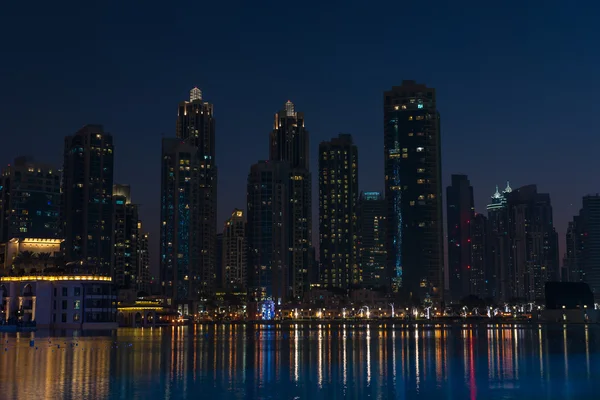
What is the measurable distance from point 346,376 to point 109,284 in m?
119

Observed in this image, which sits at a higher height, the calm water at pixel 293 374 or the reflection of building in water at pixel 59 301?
the reflection of building in water at pixel 59 301

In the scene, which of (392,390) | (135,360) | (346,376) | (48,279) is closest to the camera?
(392,390)

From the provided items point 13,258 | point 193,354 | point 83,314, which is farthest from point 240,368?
point 13,258

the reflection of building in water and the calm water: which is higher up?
the reflection of building in water

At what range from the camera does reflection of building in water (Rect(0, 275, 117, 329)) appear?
513 ft

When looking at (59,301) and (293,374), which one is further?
(59,301)

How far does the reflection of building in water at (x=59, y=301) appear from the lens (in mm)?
156375

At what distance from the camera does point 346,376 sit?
5244cm

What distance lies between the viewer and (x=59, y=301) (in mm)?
157625

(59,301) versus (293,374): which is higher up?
(59,301)

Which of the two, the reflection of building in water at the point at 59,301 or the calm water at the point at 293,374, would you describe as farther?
the reflection of building in water at the point at 59,301

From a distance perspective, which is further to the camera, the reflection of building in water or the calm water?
the reflection of building in water

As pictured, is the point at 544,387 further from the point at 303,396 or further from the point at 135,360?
the point at 135,360

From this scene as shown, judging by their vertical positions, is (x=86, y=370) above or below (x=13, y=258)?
below
